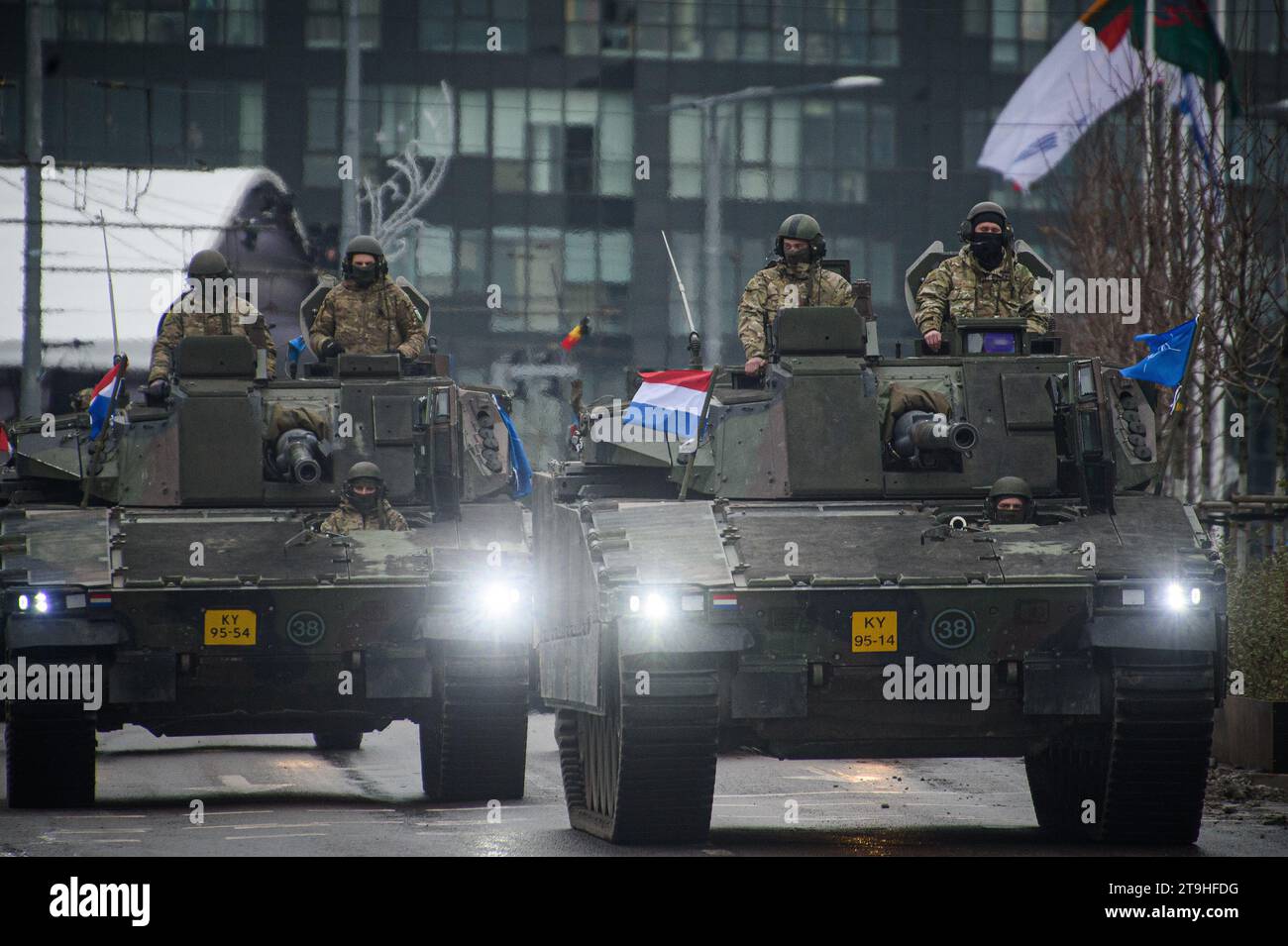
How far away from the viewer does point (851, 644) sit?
12.6 metres

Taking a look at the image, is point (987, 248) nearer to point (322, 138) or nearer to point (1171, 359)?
point (1171, 359)

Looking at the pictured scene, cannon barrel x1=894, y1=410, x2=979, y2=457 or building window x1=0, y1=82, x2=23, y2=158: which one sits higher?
building window x1=0, y1=82, x2=23, y2=158

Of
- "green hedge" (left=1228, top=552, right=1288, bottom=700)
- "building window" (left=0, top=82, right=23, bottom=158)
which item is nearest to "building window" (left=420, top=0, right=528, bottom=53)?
"building window" (left=0, top=82, right=23, bottom=158)

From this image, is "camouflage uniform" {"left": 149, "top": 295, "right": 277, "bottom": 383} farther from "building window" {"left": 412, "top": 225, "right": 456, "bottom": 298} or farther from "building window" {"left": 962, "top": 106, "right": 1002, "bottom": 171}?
"building window" {"left": 962, "top": 106, "right": 1002, "bottom": 171}

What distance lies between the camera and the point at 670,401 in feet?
49.3

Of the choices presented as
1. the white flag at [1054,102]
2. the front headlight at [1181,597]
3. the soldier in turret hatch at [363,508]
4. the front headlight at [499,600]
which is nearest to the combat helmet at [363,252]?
the soldier in turret hatch at [363,508]

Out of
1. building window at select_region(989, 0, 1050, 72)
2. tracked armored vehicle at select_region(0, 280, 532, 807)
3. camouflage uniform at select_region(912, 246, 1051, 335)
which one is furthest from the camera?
building window at select_region(989, 0, 1050, 72)

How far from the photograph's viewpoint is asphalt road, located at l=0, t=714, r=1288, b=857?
1291 cm

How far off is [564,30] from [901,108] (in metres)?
7.34

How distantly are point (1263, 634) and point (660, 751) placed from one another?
7.02 metres

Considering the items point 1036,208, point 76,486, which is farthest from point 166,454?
point 1036,208

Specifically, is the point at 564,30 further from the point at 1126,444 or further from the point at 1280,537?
the point at 1126,444

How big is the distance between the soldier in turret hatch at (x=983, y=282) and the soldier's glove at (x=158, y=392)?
202 inches

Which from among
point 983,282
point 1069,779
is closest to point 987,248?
point 983,282
